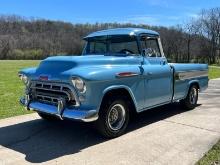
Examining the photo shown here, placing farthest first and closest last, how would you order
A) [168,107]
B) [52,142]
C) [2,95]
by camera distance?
1. [2,95]
2. [168,107]
3. [52,142]

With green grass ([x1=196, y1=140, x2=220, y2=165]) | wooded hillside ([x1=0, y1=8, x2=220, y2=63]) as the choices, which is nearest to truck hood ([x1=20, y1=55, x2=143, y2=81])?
green grass ([x1=196, y1=140, x2=220, y2=165])

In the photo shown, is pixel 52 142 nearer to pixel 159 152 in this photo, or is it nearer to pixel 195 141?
pixel 159 152

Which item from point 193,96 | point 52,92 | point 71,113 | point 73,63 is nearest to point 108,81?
point 73,63

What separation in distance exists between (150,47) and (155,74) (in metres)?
0.72

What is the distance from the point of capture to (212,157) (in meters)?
5.42

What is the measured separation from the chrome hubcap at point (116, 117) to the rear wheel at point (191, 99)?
3.02 m

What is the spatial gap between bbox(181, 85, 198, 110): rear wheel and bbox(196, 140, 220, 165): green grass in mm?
3326

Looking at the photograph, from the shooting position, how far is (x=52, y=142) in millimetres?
6211

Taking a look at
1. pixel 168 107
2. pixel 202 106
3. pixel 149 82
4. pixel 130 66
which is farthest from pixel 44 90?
pixel 202 106

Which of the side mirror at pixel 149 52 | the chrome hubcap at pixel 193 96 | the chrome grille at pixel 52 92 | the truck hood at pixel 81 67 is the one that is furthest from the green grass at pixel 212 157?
the chrome hubcap at pixel 193 96

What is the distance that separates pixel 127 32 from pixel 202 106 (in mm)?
3703

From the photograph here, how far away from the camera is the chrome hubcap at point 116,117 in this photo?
21.1ft

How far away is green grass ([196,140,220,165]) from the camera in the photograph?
5211 mm

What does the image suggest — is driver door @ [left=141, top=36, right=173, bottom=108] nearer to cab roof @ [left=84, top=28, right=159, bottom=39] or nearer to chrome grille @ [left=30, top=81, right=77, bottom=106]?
cab roof @ [left=84, top=28, right=159, bottom=39]
